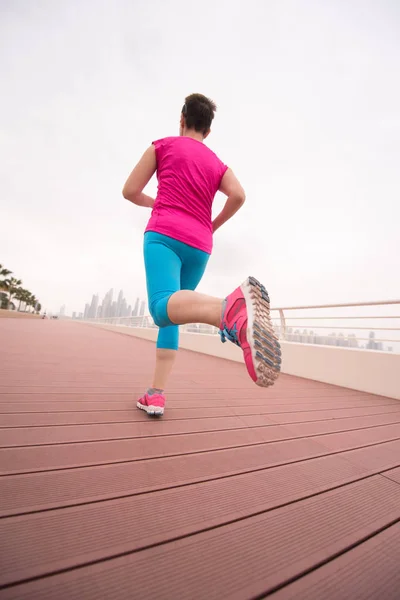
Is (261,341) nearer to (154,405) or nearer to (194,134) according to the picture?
(154,405)

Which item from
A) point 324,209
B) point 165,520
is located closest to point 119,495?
point 165,520

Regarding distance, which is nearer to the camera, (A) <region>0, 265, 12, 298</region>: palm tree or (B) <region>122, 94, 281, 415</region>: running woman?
(B) <region>122, 94, 281, 415</region>: running woman

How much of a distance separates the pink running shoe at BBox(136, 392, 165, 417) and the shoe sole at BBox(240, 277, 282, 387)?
0.65m

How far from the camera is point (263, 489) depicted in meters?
0.68

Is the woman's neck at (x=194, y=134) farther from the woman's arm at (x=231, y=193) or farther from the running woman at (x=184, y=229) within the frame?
the woman's arm at (x=231, y=193)

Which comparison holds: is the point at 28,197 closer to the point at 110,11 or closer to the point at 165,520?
the point at 110,11

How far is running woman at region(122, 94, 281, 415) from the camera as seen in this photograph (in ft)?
2.71

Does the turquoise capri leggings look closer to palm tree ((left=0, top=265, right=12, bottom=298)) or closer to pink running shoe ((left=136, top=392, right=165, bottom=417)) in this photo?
pink running shoe ((left=136, top=392, right=165, bottom=417))

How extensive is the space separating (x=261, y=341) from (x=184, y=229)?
0.60m

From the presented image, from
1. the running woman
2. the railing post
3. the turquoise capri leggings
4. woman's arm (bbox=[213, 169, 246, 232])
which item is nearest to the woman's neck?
the running woman

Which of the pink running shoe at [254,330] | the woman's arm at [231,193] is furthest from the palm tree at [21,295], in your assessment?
the pink running shoe at [254,330]

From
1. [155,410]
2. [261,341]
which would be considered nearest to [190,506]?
[261,341]

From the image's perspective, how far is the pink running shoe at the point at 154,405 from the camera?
1203 mm

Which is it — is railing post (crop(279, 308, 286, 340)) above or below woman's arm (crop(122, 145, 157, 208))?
below
